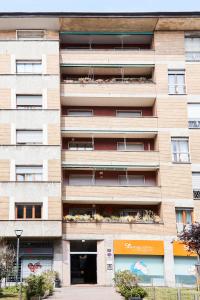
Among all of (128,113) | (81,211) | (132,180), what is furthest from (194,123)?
(81,211)

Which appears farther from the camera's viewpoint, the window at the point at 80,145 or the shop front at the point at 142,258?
the window at the point at 80,145

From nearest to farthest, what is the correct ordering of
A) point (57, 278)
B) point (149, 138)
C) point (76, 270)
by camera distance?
point (57, 278)
point (76, 270)
point (149, 138)

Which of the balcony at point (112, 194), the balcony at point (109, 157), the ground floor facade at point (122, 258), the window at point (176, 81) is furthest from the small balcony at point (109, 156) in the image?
the ground floor facade at point (122, 258)

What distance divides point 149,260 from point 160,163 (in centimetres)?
721

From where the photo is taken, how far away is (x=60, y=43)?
4334 centimetres

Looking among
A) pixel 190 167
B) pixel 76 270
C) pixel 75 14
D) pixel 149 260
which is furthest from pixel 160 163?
pixel 75 14

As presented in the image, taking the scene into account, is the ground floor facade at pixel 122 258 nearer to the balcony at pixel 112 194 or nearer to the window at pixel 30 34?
the balcony at pixel 112 194

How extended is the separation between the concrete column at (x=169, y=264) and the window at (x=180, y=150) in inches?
246

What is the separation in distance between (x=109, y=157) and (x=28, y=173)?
622 cm

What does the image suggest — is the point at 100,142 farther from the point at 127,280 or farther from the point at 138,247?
the point at 127,280

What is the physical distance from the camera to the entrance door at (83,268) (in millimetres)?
38531

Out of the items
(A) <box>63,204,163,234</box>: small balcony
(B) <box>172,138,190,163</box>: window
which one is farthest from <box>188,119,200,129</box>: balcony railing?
(A) <box>63,204,163,234</box>: small balcony

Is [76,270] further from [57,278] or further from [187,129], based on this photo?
[187,129]

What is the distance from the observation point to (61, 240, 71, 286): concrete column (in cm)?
3625
